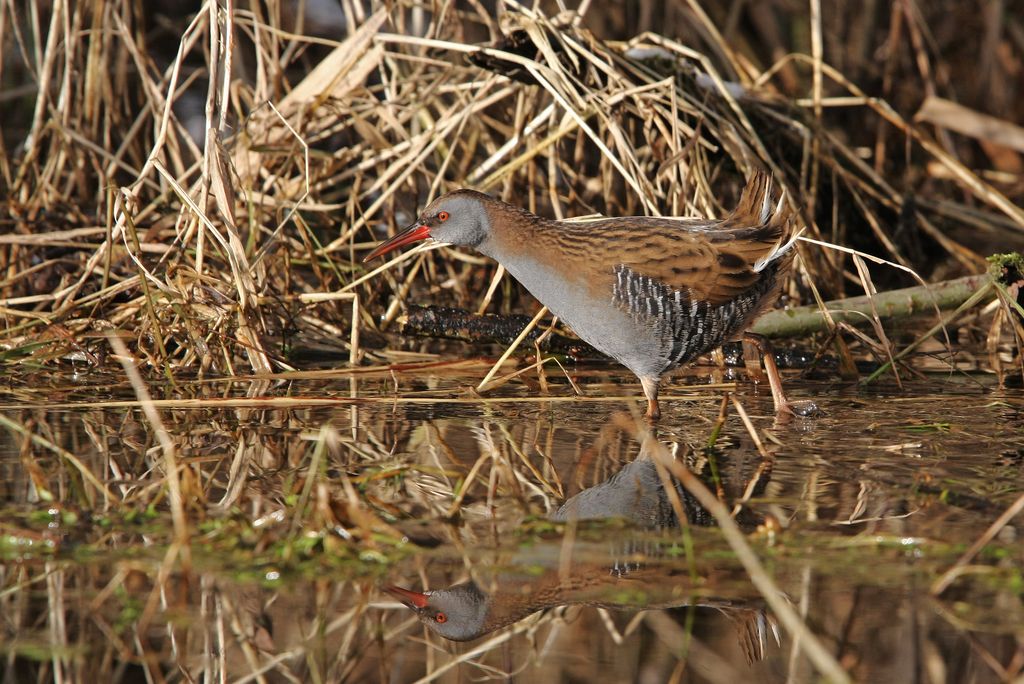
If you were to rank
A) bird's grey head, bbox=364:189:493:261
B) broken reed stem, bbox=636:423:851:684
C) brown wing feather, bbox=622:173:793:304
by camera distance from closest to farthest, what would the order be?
broken reed stem, bbox=636:423:851:684 < brown wing feather, bbox=622:173:793:304 < bird's grey head, bbox=364:189:493:261

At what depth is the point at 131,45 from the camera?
15.2ft

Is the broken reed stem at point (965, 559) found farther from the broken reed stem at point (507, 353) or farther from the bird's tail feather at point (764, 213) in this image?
the broken reed stem at point (507, 353)

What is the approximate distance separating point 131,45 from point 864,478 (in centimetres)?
315

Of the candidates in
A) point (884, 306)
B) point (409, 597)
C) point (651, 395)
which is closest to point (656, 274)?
point (651, 395)

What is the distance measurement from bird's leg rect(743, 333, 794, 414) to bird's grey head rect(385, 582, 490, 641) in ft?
4.98

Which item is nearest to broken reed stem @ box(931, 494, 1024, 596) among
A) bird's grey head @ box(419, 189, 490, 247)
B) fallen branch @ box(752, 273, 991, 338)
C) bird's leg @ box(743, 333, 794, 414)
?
bird's leg @ box(743, 333, 794, 414)

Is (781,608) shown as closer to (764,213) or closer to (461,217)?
(764,213)

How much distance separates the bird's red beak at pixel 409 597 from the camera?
217 cm

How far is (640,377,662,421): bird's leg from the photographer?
349cm

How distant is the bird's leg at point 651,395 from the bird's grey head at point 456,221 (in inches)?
26.6

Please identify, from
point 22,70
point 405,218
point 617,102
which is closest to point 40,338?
point 405,218

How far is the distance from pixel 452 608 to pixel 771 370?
5.63 ft

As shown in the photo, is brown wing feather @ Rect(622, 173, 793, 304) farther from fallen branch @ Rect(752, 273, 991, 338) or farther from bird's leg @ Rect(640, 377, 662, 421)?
fallen branch @ Rect(752, 273, 991, 338)

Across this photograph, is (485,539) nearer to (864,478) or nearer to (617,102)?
(864,478)
